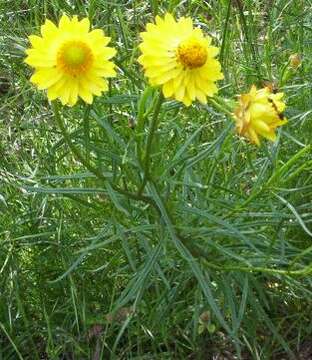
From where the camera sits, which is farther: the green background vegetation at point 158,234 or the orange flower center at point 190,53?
the green background vegetation at point 158,234

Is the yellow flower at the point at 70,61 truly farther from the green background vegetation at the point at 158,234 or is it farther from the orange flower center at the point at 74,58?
the green background vegetation at the point at 158,234

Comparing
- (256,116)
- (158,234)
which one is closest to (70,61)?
(256,116)

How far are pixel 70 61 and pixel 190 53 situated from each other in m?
0.18

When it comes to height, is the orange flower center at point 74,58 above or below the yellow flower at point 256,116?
above

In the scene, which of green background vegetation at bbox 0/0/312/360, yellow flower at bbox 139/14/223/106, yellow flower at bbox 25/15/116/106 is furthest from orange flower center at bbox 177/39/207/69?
green background vegetation at bbox 0/0/312/360

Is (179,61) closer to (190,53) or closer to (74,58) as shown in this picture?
(190,53)

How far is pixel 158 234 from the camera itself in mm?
1619

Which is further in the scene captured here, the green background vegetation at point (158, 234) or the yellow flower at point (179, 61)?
the green background vegetation at point (158, 234)

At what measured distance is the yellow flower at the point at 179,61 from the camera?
46.4 inches

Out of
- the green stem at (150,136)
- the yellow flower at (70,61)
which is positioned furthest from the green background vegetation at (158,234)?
the yellow flower at (70,61)

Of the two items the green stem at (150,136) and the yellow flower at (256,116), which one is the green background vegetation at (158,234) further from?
the yellow flower at (256,116)

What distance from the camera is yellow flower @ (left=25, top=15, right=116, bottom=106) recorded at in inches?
47.8

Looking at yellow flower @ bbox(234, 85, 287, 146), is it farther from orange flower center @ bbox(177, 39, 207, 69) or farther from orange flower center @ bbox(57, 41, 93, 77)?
orange flower center @ bbox(57, 41, 93, 77)

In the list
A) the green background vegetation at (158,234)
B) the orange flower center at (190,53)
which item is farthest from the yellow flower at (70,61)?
the green background vegetation at (158,234)
